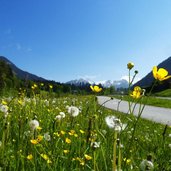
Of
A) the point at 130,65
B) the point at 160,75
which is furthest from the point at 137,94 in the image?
the point at 160,75

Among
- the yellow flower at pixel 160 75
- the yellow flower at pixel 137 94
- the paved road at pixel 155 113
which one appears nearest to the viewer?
the yellow flower at pixel 160 75

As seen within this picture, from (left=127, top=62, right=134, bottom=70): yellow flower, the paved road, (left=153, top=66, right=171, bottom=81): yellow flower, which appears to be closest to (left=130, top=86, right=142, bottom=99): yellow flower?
(left=127, top=62, right=134, bottom=70): yellow flower

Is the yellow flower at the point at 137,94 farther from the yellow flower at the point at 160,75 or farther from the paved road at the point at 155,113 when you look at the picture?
the paved road at the point at 155,113

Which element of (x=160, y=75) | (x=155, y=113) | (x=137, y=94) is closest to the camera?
(x=160, y=75)

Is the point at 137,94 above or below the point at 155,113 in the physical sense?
above

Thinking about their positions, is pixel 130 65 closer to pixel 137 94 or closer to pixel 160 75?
pixel 137 94

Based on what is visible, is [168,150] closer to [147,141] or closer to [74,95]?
[147,141]

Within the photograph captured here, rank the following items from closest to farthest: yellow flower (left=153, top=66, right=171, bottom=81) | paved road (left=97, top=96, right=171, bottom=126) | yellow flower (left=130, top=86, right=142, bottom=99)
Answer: yellow flower (left=153, top=66, right=171, bottom=81) < yellow flower (left=130, top=86, right=142, bottom=99) < paved road (left=97, top=96, right=171, bottom=126)

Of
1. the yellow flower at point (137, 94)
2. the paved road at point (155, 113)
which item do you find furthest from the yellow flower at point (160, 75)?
the paved road at point (155, 113)

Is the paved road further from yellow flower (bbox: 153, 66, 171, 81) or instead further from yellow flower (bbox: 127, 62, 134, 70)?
yellow flower (bbox: 153, 66, 171, 81)

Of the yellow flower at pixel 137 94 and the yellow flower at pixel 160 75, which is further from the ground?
the yellow flower at pixel 160 75

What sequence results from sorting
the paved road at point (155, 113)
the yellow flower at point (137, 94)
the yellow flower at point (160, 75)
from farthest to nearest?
the paved road at point (155, 113) → the yellow flower at point (137, 94) → the yellow flower at point (160, 75)

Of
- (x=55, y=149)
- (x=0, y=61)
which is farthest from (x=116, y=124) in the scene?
(x=0, y=61)

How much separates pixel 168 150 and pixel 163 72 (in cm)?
271
